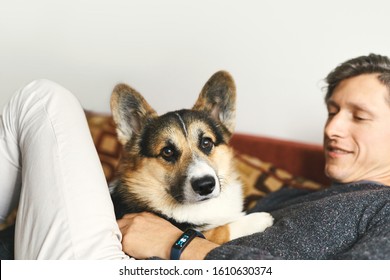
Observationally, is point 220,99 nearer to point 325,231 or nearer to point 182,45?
point 325,231

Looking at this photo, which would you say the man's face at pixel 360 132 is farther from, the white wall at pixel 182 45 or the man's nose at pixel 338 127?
the white wall at pixel 182 45

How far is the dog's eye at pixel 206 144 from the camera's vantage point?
5.57ft

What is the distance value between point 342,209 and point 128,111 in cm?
96

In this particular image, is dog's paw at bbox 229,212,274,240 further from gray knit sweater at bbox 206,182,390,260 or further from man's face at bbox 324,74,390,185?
man's face at bbox 324,74,390,185

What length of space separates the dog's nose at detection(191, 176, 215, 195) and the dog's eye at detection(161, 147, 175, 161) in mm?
203

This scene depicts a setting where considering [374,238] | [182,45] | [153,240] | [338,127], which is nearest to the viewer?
[374,238]

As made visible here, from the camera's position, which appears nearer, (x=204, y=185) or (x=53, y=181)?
(x=53, y=181)

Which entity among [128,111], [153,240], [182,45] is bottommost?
[153,240]

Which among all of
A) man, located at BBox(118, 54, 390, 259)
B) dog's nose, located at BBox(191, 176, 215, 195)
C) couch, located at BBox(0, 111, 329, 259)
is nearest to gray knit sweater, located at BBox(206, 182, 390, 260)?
man, located at BBox(118, 54, 390, 259)

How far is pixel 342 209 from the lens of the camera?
4.30ft

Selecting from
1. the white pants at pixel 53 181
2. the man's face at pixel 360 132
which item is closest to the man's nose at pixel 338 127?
the man's face at pixel 360 132

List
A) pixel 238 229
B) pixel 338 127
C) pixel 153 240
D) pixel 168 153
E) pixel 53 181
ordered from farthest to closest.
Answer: pixel 338 127 → pixel 168 153 → pixel 238 229 → pixel 153 240 → pixel 53 181

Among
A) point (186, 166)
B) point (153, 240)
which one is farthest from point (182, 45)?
point (153, 240)

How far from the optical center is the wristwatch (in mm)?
1289
